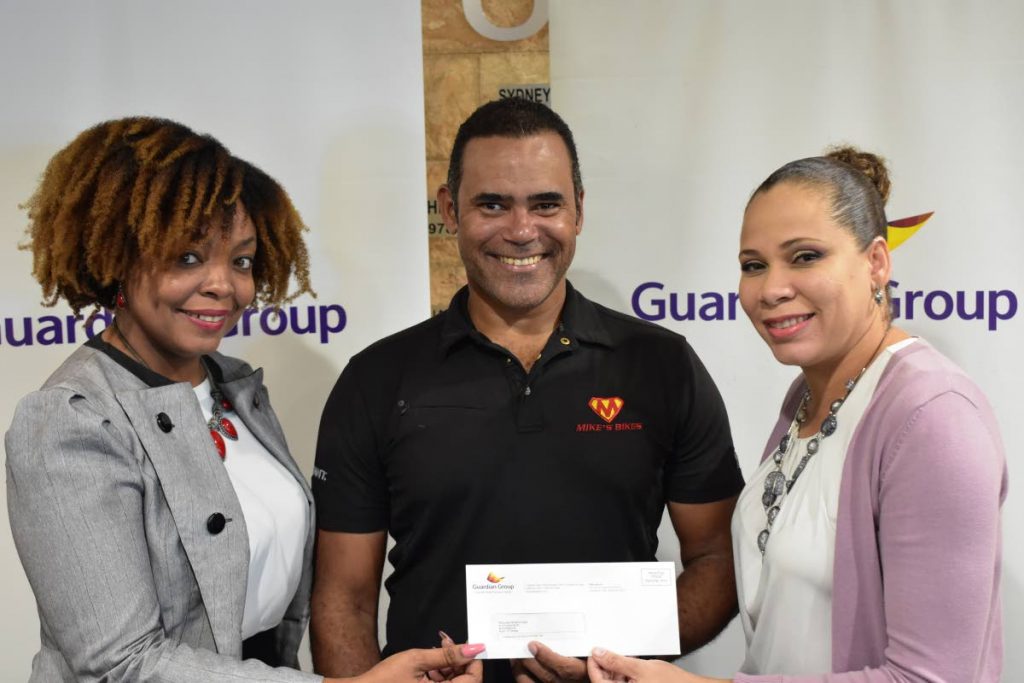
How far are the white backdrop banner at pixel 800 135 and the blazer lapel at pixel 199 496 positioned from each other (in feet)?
4.99

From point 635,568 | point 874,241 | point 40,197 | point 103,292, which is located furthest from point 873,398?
point 40,197

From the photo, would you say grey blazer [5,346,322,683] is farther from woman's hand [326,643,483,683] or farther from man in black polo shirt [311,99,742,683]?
man in black polo shirt [311,99,742,683]

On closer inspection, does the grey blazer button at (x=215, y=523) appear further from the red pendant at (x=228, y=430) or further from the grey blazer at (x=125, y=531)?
the red pendant at (x=228, y=430)

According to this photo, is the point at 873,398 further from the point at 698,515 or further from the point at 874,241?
the point at 698,515

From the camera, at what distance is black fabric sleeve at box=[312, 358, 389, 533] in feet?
7.43

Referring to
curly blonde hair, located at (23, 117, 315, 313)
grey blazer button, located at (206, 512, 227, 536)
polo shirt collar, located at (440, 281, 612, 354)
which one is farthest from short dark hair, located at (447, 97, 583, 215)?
grey blazer button, located at (206, 512, 227, 536)

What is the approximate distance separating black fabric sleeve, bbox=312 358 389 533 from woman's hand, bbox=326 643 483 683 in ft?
1.43

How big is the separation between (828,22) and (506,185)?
4.92 feet

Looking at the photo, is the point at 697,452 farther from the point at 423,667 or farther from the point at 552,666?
the point at 423,667

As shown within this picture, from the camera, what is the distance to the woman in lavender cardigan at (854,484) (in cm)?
152

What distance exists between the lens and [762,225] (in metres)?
1.83

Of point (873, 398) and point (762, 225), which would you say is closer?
point (873, 398)

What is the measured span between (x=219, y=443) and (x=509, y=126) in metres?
1.02

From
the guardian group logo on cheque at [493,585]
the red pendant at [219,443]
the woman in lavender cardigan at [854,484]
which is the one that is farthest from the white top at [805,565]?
the red pendant at [219,443]
